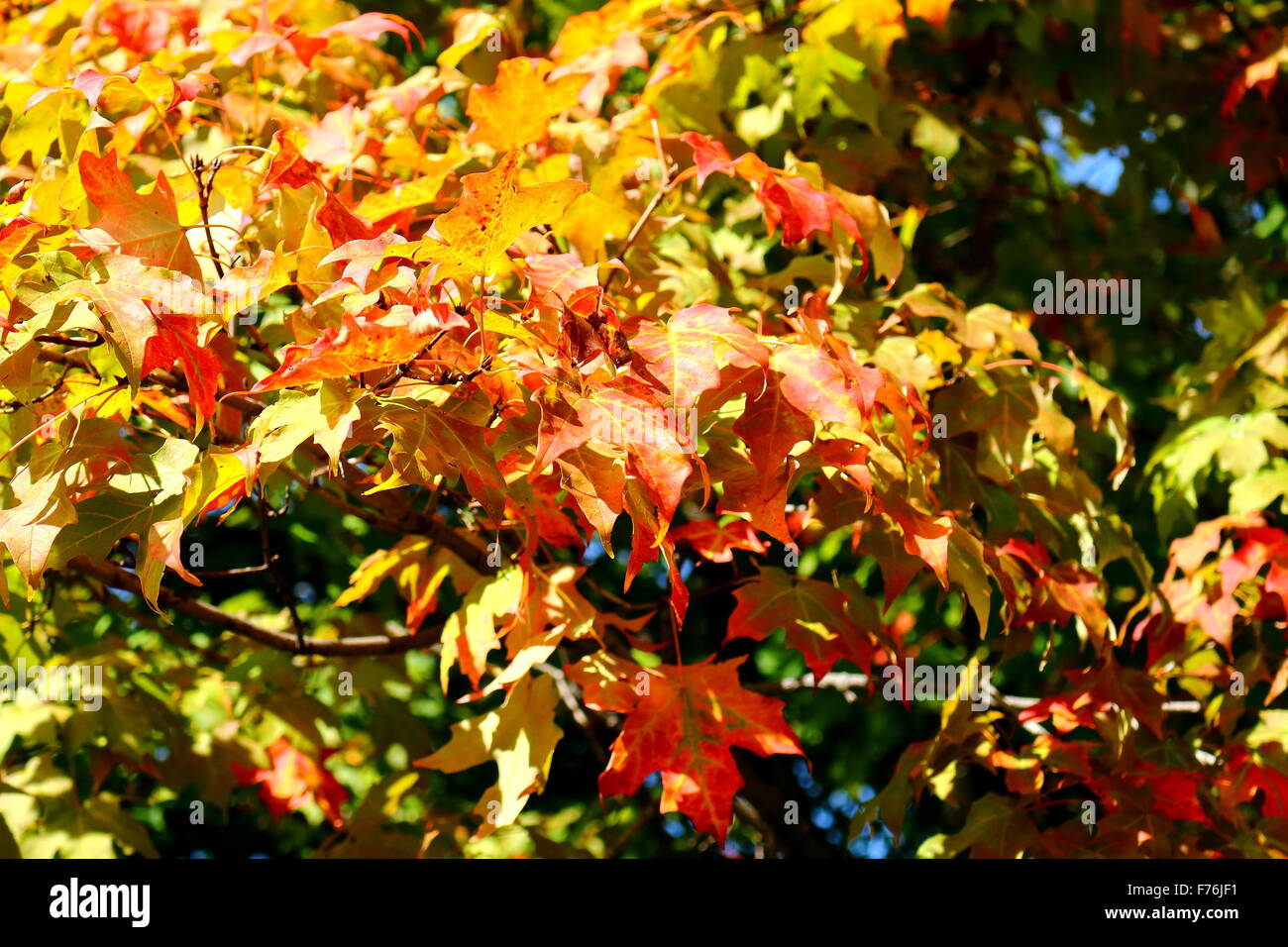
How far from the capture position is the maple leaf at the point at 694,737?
2141 millimetres

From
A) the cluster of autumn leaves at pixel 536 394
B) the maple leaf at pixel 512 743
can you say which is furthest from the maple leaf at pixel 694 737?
the maple leaf at pixel 512 743

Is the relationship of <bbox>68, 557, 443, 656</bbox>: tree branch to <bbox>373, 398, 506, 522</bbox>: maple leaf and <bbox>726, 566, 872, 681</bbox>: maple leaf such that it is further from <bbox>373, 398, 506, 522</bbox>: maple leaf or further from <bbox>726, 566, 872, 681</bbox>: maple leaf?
<bbox>373, 398, 506, 522</bbox>: maple leaf

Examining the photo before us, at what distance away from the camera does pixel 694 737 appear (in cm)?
220

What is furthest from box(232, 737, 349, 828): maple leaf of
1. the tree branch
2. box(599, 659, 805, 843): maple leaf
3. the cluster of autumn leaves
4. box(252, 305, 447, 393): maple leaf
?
box(252, 305, 447, 393): maple leaf

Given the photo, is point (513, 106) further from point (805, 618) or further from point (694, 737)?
point (694, 737)

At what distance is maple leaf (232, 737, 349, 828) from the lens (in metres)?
3.18

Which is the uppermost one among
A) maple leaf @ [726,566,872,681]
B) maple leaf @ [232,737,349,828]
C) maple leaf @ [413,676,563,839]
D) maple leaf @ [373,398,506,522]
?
maple leaf @ [373,398,506,522]

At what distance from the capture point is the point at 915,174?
3.58 m

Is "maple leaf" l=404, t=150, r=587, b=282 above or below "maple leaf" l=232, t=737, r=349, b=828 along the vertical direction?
above

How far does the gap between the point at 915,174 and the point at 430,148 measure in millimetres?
1425

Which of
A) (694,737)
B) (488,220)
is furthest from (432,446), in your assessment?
(694,737)

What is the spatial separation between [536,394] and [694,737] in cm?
86

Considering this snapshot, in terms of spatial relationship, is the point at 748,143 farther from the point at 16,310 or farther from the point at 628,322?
the point at 16,310

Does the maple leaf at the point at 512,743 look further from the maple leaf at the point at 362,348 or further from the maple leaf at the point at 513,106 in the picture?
the maple leaf at the point at 513,106
